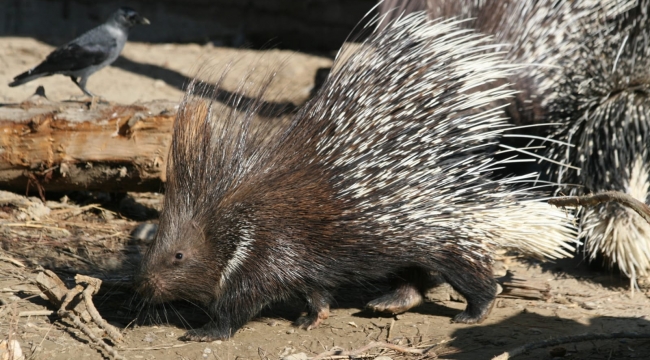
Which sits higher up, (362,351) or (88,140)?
(88,140)

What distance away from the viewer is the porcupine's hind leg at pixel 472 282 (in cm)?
315

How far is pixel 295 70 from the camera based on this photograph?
21.7 feet

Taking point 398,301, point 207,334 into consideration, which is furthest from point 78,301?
point 398,301

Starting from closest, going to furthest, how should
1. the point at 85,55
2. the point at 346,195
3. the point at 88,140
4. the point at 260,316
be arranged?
1. the point at 346,195
2. the point at 260,316
3. the point at 88,140
4. the point at 85,55

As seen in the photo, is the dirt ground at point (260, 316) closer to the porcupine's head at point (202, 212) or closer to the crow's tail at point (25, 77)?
the porcupine's head at point (202, 212)

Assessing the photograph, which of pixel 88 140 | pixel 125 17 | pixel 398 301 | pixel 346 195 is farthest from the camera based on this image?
pixel 125 17

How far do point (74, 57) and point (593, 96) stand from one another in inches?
122

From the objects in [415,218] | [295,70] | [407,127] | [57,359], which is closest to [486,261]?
[415,218]

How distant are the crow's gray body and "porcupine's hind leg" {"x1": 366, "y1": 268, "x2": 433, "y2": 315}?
94.9 inches

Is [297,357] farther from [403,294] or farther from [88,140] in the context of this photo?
[88,140]

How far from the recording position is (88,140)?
391cm

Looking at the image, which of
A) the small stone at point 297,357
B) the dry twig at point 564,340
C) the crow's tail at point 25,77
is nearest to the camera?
the dry twig at point 564,340

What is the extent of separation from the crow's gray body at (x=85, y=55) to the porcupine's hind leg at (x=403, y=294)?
2.41 m

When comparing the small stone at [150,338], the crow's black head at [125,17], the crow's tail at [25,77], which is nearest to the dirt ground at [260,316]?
the small stone at [150,338]
